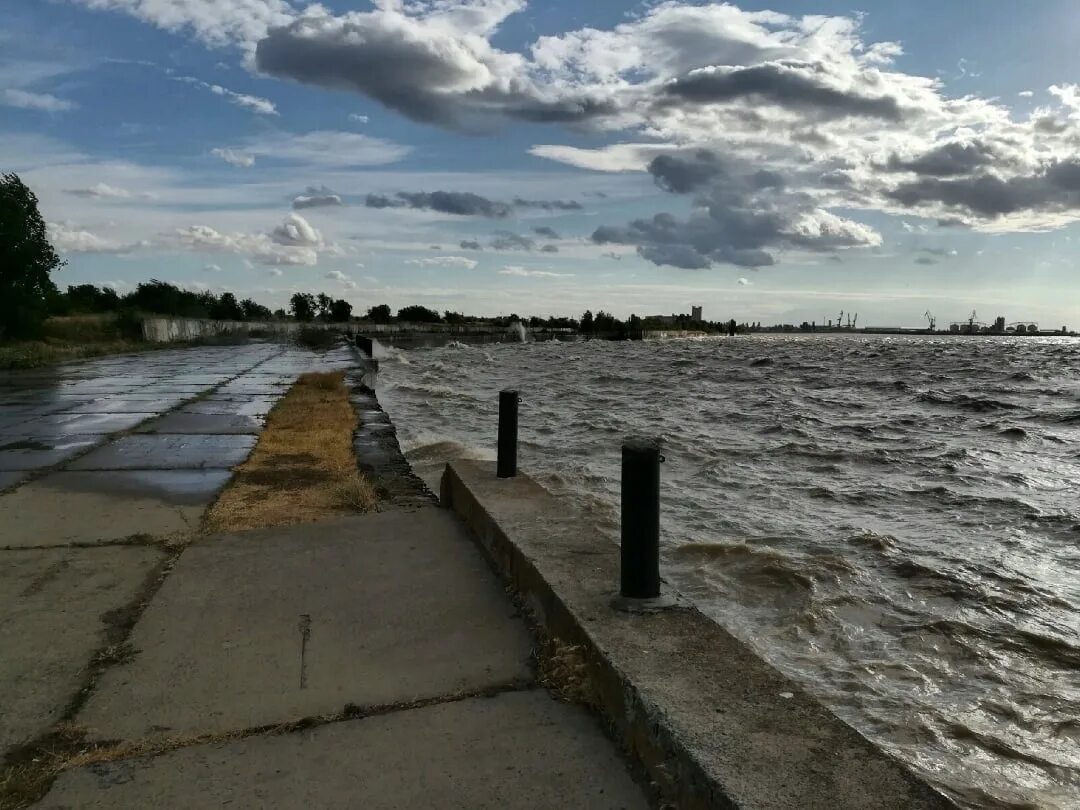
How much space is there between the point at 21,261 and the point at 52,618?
27.7 m

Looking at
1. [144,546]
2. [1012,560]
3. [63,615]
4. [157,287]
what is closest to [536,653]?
[63,615]

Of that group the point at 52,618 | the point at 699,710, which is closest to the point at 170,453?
the point at 52,618

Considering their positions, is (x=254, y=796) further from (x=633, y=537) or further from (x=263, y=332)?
(x=263, y=332)

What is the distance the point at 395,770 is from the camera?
109 inches

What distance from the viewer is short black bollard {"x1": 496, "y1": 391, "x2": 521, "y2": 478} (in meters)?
6.37

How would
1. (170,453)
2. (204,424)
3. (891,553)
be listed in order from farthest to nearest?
(204,424) → (170,453) → (891,553)

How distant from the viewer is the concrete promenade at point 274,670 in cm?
272

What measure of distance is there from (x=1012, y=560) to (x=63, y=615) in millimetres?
7284

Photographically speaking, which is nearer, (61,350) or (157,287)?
(61,350)

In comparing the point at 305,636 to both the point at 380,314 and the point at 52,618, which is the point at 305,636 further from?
the point at 380,314

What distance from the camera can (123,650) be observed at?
3.72 meters

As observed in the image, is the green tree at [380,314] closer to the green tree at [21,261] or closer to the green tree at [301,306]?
the green tree at [301,306]

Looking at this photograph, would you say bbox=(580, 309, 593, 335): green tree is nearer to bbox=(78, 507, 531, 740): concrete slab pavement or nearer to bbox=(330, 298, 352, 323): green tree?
bbox=(330, 298, 352, 323): green tree

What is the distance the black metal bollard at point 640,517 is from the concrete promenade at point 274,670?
597 mm
